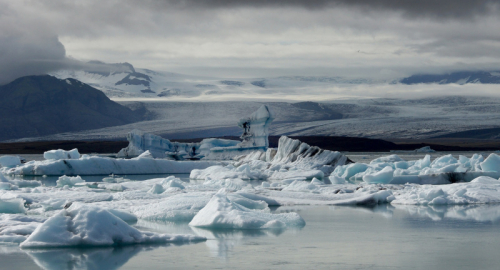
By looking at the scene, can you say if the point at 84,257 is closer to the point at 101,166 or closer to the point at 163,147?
the point at 101,166

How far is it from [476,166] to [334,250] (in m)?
10.6

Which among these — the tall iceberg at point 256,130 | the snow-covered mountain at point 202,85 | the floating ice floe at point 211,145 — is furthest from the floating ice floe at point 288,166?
the snow-covered mountain at point 202,85

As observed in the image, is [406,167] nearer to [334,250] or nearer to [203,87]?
[334,250]

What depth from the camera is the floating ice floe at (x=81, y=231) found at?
17.5 ft

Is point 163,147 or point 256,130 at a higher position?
point 256,130

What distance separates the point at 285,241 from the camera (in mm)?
5840

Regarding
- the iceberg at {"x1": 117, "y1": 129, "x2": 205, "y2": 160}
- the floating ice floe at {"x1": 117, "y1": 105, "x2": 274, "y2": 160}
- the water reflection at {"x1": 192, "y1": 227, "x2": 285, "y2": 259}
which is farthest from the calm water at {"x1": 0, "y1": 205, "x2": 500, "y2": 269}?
the iceberg at {"x1": 117, "y1": 129, "x2": 205, "y2": 160}

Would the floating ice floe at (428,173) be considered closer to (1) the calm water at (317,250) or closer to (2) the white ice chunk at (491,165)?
Answer: (2) the white ice chunk at (491,165)

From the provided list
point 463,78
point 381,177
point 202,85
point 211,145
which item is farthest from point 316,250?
point 463,78

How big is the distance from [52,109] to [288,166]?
85190mm

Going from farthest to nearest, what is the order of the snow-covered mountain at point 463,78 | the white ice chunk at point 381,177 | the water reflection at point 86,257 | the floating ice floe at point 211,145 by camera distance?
the snow-covered mountain at point 463,78 < the floating ice floe at point 211,145 < the white ice chunk at point 381,177 < the water reflection at point 86,257

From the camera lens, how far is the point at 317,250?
5.40 m

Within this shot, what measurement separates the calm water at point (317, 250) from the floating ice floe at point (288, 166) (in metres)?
8.85

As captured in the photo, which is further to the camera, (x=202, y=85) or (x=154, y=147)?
(x=202, y=85)
